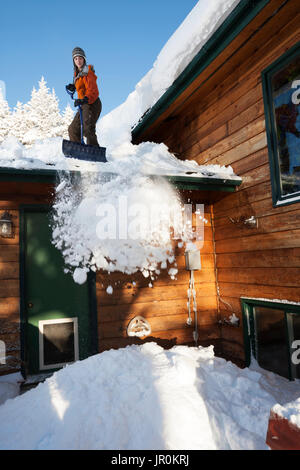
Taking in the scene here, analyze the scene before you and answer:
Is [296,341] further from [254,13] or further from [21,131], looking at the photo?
[21,131]

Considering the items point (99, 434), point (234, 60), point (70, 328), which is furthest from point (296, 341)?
point (234, 60)

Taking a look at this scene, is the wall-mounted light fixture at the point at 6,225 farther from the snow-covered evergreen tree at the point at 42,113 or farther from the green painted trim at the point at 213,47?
the snow-covered evergreen tree at the point at 42,113

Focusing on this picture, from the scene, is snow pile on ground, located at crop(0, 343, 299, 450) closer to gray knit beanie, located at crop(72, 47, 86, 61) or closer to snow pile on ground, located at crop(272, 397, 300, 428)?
snow pile on ground, located at crop(272, 397, 300, 428)

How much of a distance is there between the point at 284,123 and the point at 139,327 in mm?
3786

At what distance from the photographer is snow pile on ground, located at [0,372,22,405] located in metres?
3.83

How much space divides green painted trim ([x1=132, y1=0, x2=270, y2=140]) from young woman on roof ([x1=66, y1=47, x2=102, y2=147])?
135 cm

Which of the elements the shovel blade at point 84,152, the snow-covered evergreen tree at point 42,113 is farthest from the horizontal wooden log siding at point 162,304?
the snow-covered evergreen tree at point 42,113

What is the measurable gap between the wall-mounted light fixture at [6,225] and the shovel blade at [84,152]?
1.34 meters

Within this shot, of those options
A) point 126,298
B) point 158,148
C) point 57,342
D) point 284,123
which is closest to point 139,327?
point 126,298

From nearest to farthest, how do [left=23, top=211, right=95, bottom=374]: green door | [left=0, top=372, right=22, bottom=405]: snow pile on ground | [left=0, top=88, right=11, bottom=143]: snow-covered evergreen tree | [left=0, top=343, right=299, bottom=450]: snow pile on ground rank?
1. [left=0, top=343, right=299, bottom=450]: snow pile on ground
2. [left=0, top=372, right=22, bottom=405]: snow pile on ground
3. [left=23, top=211, right=95, bottom=374]: green door
4. [left=0, top=88, right=11, bottom=143]: snow-covered evergreen tree

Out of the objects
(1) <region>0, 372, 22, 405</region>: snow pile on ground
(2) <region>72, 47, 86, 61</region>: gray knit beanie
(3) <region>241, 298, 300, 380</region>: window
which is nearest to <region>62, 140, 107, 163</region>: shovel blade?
(2) <region>72, 47, 86, 61</region>: gray knit beanie

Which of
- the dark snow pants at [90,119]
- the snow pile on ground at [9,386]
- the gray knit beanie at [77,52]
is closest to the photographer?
the snow pile on ground at [9,386]

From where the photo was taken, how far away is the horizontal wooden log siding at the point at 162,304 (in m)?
Result: 4.66

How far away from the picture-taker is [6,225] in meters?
4.38
